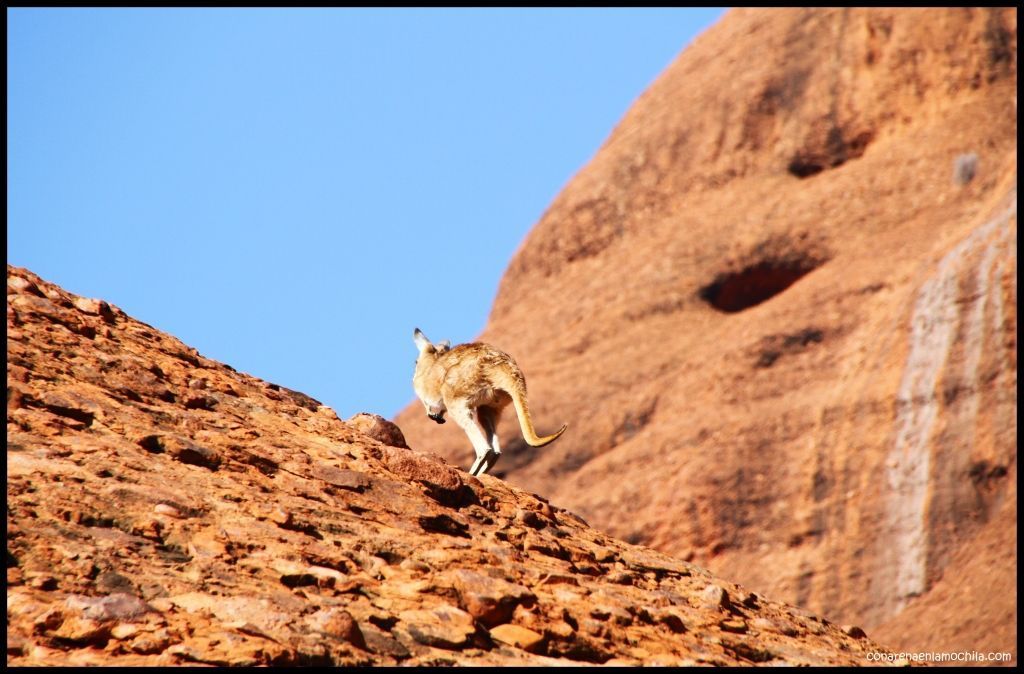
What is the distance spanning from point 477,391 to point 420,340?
1.89m

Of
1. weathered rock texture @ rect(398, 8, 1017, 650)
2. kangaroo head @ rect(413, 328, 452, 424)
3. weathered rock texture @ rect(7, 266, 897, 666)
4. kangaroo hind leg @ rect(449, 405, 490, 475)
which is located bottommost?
weathered rock texture @ rect(7, 266, 897, 666)

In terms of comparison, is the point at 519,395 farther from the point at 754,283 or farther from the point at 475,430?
the point at 754,283

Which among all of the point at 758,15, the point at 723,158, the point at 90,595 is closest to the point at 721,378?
the point at 723,158

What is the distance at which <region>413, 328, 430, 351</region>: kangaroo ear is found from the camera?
14.8m

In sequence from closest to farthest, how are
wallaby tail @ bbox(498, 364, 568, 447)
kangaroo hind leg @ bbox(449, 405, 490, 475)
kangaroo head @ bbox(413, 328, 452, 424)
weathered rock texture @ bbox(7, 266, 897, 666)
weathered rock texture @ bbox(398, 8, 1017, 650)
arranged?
weathered rock texture @ bbox(7, 266, 897, 666) < wallaby tail @ bbox(498, 364, 568, 447) < kangaroo hind leg @ bbox(449, 405, 490, 475) < kangaroo head @ bbox(413, 328, 452, 424) < weathered rock texture @ bbox(398, 8, 1017, 650)

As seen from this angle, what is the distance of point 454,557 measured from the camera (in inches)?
374

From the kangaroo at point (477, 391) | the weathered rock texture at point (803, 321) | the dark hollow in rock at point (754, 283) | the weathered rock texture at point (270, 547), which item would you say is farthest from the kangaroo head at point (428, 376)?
the dark hollow in rock at point (754, 283)

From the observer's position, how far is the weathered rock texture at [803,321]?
27.3 m

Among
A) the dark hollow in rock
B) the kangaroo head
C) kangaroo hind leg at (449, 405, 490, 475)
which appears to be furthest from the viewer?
the dark hollow in rock

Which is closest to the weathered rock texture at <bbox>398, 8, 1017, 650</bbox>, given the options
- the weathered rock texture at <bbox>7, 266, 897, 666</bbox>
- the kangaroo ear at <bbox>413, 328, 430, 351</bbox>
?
the kangaroo ear at <bbox>413, 328, 430, 351</bbox>

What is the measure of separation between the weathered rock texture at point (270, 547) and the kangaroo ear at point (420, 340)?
2.50 metres

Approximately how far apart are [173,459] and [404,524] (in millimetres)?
1737

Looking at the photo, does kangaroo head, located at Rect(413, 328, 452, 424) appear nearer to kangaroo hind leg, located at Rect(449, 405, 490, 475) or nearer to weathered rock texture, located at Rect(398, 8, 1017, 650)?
kangaroo hind leg, located at Rect(449, 405, 490, 475)

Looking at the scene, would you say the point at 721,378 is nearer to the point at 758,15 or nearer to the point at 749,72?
the point at 749,72
